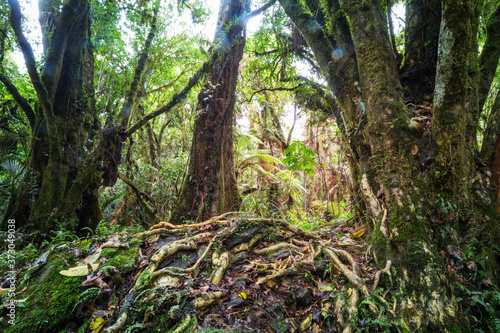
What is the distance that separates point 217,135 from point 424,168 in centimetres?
342

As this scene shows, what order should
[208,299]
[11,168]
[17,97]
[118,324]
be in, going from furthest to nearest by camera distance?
[11,168] < [17,97] < [208,299] < [118,324]

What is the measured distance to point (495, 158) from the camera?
8.33 feet

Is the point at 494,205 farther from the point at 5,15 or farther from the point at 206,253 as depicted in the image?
the point at 5,15

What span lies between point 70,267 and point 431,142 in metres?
3.95

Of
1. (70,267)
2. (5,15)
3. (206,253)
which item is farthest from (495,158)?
(5,15)

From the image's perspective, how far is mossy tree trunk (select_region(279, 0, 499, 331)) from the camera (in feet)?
6.69

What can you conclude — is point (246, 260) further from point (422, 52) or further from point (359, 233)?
point (422, 52)

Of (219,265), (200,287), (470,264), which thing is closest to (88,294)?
(200,287)

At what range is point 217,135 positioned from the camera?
4.64 meters

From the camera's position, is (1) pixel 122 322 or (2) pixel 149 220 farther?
(2) pixel 149 220

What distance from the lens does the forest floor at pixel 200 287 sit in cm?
186

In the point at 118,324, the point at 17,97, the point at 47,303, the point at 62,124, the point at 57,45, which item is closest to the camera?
the point at 118,324

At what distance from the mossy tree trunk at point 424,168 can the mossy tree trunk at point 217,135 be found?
258cm

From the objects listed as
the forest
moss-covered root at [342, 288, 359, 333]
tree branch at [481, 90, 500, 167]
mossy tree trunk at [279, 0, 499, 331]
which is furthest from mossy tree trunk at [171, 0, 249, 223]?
tree branch at [481, 90, 500, 167]
